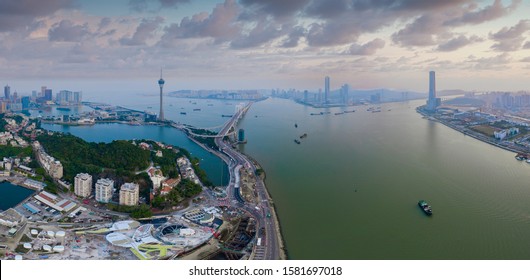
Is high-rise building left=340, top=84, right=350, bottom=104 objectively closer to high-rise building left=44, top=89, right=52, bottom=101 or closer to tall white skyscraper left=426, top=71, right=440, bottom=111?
tall white skyscraper left=426, top=71, right=440, bottom=111

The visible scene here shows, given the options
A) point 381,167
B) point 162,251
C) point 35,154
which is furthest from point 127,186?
point 381,167

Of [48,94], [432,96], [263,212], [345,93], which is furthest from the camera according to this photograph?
[345,93]

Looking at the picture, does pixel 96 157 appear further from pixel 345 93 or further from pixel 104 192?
pixel 345 93

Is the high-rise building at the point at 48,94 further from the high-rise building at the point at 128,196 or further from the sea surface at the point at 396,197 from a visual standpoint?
the high-rise building at the point at 128,196

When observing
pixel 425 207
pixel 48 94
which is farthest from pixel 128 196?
pixel 48 94

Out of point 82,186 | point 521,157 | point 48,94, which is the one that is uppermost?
point 48,94

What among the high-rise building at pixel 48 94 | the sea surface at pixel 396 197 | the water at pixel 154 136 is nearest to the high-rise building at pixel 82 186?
the water at pixel 154 136

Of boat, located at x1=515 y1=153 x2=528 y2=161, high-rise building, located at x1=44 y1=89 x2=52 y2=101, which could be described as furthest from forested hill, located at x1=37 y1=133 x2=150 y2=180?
high-rise building, located at x1=44 y1=89 x2=52 y2=101
